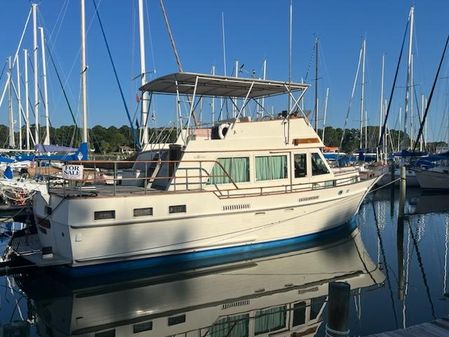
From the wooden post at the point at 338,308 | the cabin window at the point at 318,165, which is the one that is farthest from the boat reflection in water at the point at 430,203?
the wooden post at the point at 338,308

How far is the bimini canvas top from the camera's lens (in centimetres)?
1231

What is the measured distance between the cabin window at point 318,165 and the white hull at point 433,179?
21.2 m

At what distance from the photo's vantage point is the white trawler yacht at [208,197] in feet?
33.6

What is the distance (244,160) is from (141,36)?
31.9 feet

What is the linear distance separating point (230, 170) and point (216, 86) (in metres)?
2.67

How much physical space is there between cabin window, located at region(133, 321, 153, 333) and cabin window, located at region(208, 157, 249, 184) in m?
4.76

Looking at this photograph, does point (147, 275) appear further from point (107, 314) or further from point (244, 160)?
point (244, 160)

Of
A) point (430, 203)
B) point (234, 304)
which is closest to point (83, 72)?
point (234, 304)

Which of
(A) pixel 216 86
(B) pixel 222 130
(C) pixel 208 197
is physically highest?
(A) pixel 216 86

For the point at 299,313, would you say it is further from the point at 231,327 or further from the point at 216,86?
the point at 216,86

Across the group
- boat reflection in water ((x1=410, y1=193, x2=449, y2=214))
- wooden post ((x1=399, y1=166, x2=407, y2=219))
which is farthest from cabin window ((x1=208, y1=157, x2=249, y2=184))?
boat reflection in water ((x1=410, y1=193, x2=449, y2=214))

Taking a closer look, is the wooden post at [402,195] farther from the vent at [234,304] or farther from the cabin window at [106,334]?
the cabin window at [106,334]

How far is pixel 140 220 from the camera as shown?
34.3 ft

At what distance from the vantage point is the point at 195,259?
1152cm
